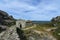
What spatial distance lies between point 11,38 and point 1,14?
83790mm

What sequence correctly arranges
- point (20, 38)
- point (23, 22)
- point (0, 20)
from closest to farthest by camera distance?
1. point (20, 38)
2. point (23, 22)
3. point (0, 20)

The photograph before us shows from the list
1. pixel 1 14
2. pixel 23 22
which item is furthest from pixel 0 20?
pixel 23 22

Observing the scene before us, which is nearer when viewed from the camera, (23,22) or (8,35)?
(8,35)

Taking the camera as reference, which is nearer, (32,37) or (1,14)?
(32,37)

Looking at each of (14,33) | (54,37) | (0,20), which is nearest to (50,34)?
(54,37)

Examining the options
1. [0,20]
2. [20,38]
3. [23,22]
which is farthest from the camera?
[0,20]

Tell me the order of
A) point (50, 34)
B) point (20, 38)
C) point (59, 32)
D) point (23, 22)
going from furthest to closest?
point (23, 22), point (59, 32), point (50, 34), point (20, 38)

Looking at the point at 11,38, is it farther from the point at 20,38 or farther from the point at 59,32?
the point at 59,32

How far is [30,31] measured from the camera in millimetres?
48062

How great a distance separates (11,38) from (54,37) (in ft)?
35.8

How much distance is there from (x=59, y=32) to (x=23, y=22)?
17686 mm

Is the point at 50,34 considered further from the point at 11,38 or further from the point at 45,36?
the point at 11,38

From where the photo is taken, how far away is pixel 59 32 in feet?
171

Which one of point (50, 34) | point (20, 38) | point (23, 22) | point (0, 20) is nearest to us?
point (20, 38)
